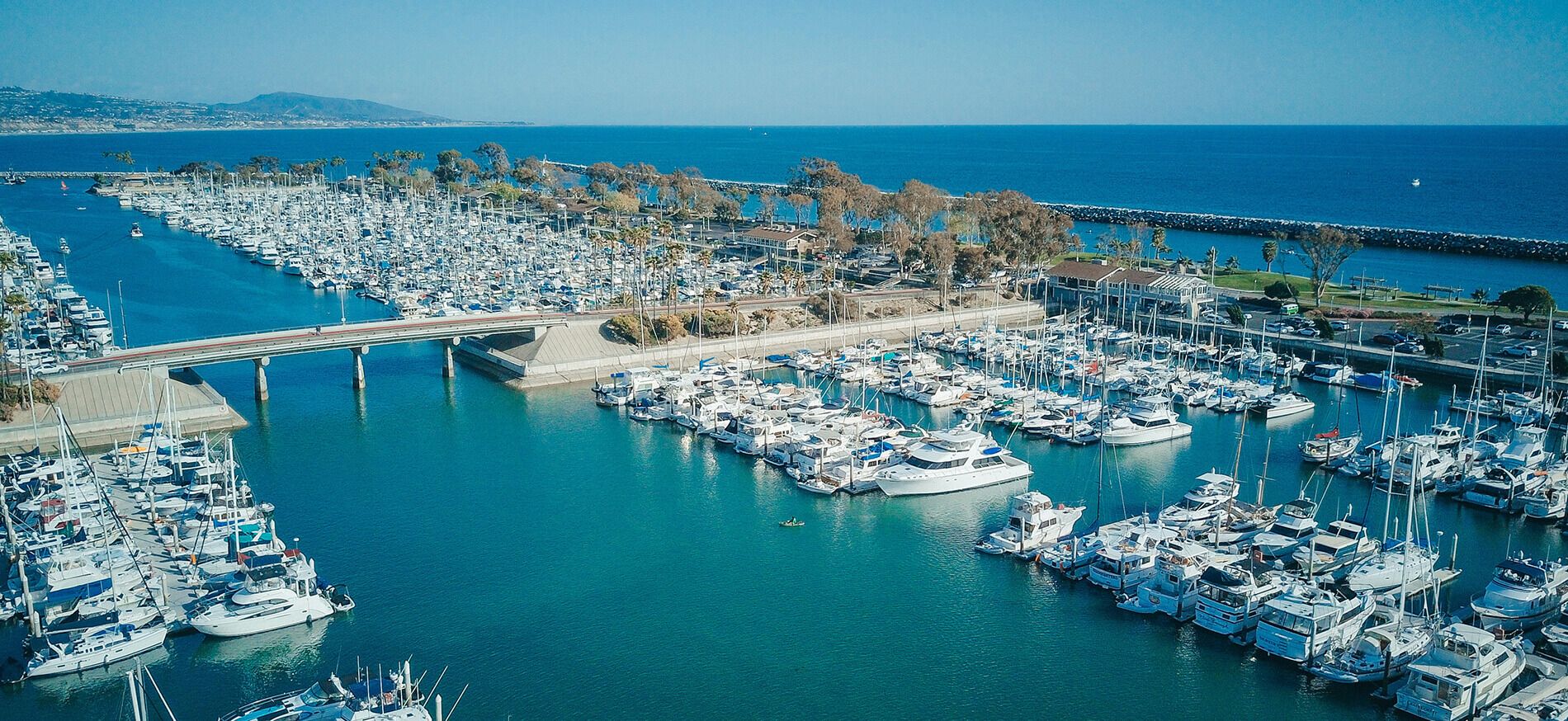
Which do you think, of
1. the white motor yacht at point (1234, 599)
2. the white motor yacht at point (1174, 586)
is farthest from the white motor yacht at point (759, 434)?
the white motor yacht at point (1234, 599)

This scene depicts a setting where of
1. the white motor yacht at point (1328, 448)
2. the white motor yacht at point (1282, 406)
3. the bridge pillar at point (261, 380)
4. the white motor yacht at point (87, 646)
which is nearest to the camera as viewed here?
the white motor yacht at point (87, 646)

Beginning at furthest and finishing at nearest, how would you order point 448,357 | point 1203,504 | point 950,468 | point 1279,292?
point 1279,292 < point 448,357 < point 950,468 < point 1203,504

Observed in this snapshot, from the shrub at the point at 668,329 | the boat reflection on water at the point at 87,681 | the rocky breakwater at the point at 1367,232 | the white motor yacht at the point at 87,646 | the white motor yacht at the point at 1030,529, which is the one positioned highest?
the rocky breakwater at the point at 1367,232

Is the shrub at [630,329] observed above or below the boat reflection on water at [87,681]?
above

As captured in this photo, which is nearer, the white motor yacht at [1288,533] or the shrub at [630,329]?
the white motor yacht at [1288,533]

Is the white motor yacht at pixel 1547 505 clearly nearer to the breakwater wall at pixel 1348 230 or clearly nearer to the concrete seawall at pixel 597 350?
the concrete seawall at pixel 597 350

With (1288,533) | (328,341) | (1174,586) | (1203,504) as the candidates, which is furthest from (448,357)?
(1288,533)

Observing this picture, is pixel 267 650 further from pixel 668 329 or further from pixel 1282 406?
pixel 1282 406
